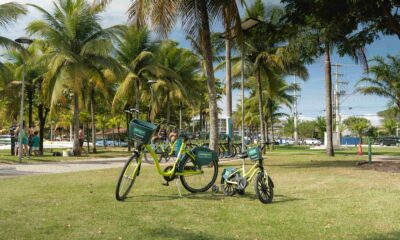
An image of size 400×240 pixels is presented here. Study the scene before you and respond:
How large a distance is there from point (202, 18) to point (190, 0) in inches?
28.3

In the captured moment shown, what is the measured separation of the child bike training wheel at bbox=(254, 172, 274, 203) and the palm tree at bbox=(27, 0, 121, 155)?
50.9ft

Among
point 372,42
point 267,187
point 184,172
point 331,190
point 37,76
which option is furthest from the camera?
point 37,76

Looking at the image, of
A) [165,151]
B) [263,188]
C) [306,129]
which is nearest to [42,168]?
[165,151]

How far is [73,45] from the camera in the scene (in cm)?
2291

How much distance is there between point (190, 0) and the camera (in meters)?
14.3

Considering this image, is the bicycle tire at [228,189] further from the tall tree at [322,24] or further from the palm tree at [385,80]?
the palm tree at [385,80]

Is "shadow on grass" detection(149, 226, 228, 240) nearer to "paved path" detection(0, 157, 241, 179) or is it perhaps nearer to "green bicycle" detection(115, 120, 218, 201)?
"green bicycle" detection(115, 120, 218, 201)

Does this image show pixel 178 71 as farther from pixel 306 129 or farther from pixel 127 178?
pixel 306 129

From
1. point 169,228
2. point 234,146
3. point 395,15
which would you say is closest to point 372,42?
point 395,15

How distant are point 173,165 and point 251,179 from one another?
1500mm

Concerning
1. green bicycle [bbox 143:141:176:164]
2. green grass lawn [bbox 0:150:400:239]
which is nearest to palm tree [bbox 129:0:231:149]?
green bicycle [bbox 143:141:176:164]

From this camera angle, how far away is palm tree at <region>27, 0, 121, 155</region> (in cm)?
2153

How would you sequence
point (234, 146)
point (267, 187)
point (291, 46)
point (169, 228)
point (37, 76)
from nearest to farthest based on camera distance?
point (169, 228), point (267, 187), point (291, 46), point (234, 146), point (37, 76)

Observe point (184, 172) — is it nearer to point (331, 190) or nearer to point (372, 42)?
point (331, 190)
